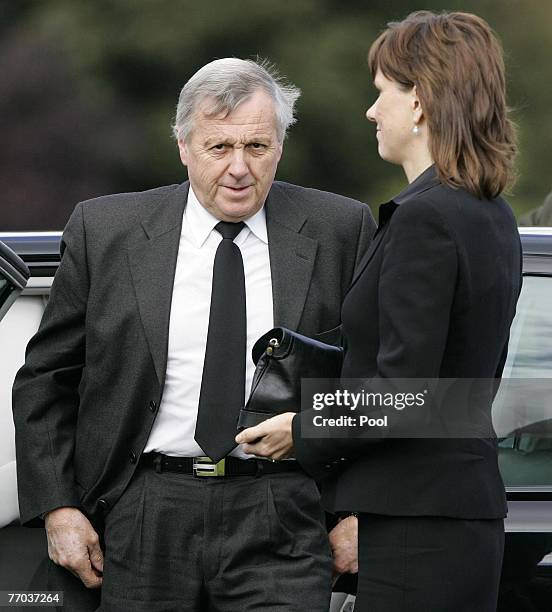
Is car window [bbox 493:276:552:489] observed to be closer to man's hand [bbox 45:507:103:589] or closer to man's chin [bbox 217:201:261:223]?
man's chin [bbox 217:201:261:223]

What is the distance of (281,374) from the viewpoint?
9.00 feet

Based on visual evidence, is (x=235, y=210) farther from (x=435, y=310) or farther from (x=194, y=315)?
→ (x=435, y=310)

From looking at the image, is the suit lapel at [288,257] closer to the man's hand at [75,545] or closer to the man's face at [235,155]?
the man's face at [235,155]

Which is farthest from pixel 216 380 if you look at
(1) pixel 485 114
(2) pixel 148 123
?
(2) pixel 148 123

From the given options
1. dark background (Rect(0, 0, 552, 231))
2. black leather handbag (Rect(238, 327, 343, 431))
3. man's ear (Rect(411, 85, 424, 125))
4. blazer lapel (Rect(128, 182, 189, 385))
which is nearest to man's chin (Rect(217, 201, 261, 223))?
blazer lapel (Rect(128, 182, 189, 385))

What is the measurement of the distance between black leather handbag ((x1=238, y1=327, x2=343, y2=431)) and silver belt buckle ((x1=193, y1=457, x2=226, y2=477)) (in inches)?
10.0

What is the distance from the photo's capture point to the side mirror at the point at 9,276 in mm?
2830

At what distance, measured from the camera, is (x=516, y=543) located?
10.2ft

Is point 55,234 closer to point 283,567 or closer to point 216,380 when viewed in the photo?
point 216,380

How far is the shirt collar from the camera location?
10.4 ft

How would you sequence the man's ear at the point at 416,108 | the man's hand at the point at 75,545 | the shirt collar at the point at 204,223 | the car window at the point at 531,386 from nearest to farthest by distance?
the man's ear at the point at 416,108
the man's hand at the point at 75,545
the shirt collar at the point at 204,223
the car window at the point at 531,386

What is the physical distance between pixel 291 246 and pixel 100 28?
6346mm

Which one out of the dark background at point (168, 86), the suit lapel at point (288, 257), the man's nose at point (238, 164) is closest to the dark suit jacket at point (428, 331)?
the suit lapel at point (288, 257)

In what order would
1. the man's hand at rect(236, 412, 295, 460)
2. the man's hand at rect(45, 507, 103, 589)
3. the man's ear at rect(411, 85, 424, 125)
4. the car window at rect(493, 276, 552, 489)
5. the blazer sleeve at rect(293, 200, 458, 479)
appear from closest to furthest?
the blazer sleeve at rect(293, 200, 458, 479) < the man's ear at rect(411, 85, 424, 125) < the man's hand at rect(236, 412, 295, 460) < the man's hand at rect(45, 507, 103, 589) < the car window at rect(493, 276, 552, 489)
